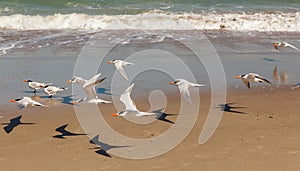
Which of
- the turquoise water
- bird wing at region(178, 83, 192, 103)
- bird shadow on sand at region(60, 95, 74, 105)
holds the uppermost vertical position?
the turquoise water

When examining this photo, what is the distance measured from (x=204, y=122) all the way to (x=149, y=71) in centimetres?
337

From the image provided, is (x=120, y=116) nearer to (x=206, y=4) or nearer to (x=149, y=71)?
(x=149, y=71)

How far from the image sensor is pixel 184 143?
234 inches

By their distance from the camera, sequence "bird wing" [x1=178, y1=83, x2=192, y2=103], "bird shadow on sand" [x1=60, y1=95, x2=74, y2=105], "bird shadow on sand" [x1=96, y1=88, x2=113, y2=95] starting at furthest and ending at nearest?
"bird shadow on sand" [x1=96, y1=88, x2=113, y2=95]
"bird shadow on sand" [x1=60, y1=95, x2=74, y2=105]
"bird wing" [x1=178, y1=83, x2=192, y2=103]

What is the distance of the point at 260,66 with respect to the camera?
10484 mm

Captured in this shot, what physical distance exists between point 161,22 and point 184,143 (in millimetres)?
12597

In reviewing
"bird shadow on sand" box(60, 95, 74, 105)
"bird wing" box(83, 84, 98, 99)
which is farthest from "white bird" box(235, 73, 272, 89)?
"bird shadow on sand" box(60, 95, 74, 105)

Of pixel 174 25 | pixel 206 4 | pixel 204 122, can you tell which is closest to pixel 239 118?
pixel 204 122

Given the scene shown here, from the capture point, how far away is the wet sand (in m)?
5.28

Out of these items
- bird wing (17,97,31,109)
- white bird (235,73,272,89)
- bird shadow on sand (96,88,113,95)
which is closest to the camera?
bird wing (17,97,31,109)

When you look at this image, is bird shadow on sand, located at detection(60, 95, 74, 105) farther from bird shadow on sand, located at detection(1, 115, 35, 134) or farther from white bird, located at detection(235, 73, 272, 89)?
white bird, located at detection(235, 73, 272, 89)

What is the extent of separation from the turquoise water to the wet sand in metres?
13.6

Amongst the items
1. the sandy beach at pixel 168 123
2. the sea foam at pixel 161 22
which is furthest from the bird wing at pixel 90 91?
the sea foam at pixel 161 22

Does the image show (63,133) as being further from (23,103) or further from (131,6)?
(131,6)
